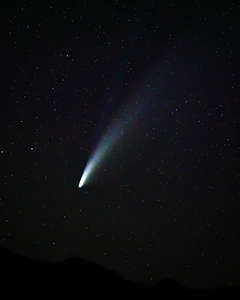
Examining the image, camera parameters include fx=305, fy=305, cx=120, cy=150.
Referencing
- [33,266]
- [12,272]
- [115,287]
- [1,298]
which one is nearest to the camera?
[1,298]

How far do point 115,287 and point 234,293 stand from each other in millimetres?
12739

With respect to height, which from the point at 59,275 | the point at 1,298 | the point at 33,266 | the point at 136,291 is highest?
the point at 1,298

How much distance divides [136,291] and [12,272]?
10.9m

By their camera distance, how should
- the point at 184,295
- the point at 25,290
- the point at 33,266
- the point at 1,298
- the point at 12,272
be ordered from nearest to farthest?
the point at 1,298, the point at 25,290, the point at 12,272, the point at 33,266, the point at 184,295

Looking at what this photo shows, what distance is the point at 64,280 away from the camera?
22.2 metres

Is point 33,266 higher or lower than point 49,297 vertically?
lower

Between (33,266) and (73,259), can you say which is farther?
(73,259)

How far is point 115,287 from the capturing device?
81.9ft

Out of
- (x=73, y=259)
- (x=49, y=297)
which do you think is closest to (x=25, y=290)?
(x=49, y=297)

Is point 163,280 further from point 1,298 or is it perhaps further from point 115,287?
point 1,298

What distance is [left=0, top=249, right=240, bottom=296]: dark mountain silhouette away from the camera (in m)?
17.5

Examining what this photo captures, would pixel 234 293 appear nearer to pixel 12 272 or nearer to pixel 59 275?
pixel 59 275

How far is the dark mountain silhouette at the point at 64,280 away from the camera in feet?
57.3

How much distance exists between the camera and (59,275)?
75.8ft
